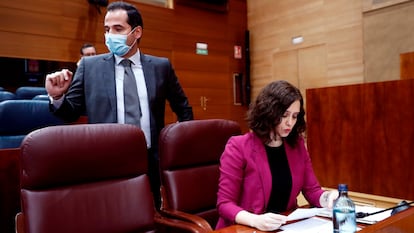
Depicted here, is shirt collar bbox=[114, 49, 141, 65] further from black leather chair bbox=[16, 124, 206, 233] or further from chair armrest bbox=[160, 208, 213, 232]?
chair armrest bbox=[160, 208, 213, 232]

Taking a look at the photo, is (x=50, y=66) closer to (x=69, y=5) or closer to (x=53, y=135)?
(x=69, y=5)

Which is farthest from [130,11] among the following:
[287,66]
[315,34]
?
[287,66]

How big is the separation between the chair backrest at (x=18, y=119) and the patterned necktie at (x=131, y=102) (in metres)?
0.99

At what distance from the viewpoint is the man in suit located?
71.9 inches

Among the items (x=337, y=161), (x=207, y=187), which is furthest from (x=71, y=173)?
(x=337, y=161)

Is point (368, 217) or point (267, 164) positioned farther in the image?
point (267, 164)

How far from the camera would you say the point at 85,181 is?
141 cm

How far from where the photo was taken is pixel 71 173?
4.47ft

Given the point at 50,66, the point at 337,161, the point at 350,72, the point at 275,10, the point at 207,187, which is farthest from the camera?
the point at 275,10

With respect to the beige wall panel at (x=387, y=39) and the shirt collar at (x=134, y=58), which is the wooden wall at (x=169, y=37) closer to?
the beige wall panel at (x=387, y=39)

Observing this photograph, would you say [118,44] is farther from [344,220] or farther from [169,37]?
[169,37]

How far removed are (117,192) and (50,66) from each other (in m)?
2.98

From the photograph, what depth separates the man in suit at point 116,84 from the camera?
5.99 ft

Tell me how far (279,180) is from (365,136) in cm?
98
